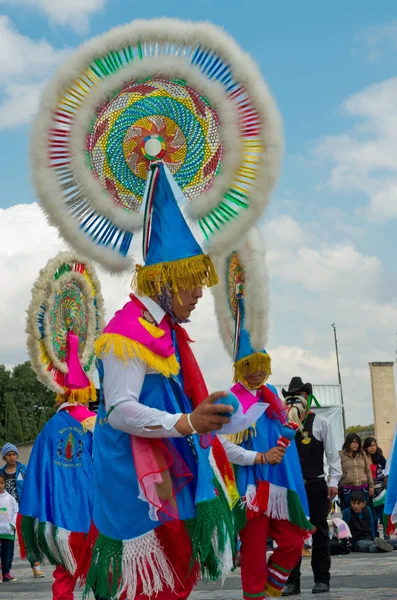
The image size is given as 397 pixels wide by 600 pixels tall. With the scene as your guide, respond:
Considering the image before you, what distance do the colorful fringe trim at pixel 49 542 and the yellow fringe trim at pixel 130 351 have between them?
4198 millimetres

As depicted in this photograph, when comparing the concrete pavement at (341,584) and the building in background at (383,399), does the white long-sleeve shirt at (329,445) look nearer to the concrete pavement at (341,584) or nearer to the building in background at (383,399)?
the concrete pavement at (341,584)

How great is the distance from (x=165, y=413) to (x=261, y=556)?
3.14m

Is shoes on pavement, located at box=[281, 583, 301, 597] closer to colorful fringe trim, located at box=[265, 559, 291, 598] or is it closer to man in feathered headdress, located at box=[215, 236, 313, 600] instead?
man in feathered headdress, located at box=[215, 236, 313, 600]

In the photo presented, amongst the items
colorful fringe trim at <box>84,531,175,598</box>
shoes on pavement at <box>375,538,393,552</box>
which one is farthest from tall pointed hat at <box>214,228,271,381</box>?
shoes on pavement at <box>375,538,393,552</box>

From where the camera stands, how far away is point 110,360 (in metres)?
3.82

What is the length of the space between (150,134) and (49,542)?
4325 millimetres

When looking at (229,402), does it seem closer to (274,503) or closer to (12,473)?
(274,503)

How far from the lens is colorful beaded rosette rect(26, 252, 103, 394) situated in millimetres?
8922

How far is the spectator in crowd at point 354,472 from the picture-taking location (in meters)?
13.7

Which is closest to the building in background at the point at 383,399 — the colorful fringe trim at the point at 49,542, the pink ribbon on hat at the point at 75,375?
the pink ribbon on hat at the point at 75,375

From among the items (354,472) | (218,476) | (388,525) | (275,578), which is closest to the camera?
(218,476)

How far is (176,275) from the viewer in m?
4.01

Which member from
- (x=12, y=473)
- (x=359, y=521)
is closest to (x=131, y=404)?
(x=12, y=473)

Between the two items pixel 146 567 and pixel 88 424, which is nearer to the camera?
pixel 146 567
